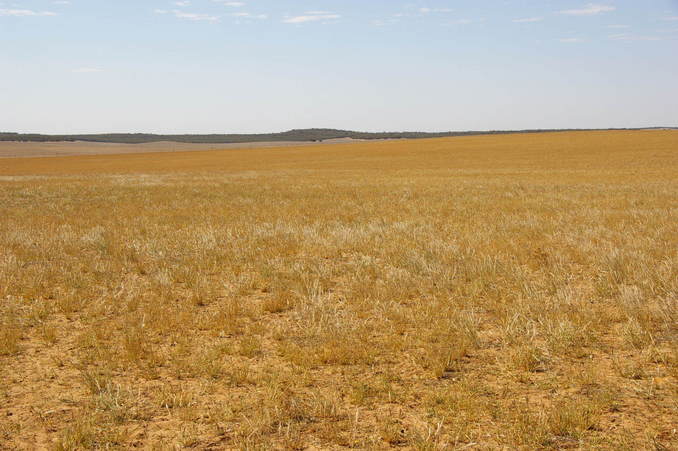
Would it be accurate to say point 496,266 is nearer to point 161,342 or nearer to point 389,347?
point 389,347

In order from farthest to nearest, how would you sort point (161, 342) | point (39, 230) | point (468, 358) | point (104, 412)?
point (39, 230) → point (161, 342) → point (468, 358) → point (104, 412)

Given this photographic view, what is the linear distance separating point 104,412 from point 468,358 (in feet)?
12.3

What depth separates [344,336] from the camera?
656cm

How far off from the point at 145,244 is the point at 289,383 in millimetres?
8865

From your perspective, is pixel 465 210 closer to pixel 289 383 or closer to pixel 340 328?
pixel 340 328

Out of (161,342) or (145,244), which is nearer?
(161,342)

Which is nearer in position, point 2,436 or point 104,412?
point 2,436

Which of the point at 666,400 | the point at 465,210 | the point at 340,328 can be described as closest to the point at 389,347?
the point at 340,328

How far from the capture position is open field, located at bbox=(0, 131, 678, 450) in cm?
443

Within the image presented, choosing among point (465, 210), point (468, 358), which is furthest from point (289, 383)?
point (465, 210)

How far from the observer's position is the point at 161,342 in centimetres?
666

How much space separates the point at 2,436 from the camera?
14.5ft

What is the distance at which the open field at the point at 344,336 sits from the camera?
443 cm

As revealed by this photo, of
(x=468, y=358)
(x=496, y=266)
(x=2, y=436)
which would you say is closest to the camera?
(x=2, y=436)
